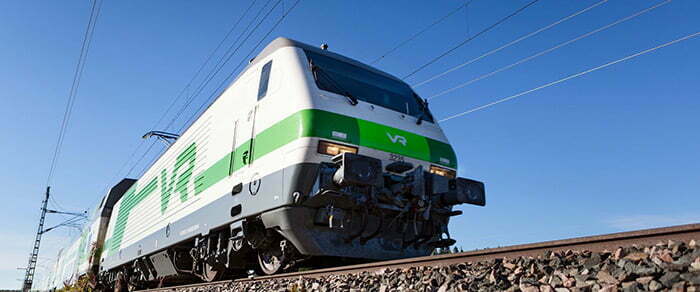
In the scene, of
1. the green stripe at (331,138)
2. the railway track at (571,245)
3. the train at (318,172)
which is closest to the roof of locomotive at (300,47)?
the train at (318,172)

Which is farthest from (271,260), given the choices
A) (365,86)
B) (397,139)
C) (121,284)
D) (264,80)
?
(121,284)

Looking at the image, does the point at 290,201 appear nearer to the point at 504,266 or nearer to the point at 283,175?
the point at 283,175

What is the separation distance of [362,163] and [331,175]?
418 millimetres

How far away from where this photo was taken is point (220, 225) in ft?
21.9

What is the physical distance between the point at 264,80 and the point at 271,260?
7.77ft

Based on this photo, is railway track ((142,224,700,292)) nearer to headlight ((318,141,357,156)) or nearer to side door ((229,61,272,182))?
headlight ((318,141,357,156))

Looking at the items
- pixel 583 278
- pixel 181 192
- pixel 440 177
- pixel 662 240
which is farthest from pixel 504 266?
pixel 181 192

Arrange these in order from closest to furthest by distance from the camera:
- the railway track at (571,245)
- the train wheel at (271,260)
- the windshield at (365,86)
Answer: the railway track at (571,245)
the train wheel at (271,260)
the windshield at (365,86)

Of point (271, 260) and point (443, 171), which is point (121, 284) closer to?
point (271, 260)

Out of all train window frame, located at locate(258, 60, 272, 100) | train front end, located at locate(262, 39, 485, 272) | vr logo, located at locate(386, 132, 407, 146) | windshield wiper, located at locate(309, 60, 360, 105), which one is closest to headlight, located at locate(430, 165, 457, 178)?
train front end, located at locate(262, 39, 485, 272)

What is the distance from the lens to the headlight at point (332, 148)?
5516 mm

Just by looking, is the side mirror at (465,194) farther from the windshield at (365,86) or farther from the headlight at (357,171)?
the windshield at (365,86)

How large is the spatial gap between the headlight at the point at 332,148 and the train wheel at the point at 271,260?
54.7 inches

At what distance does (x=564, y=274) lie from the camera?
2.96 metres
